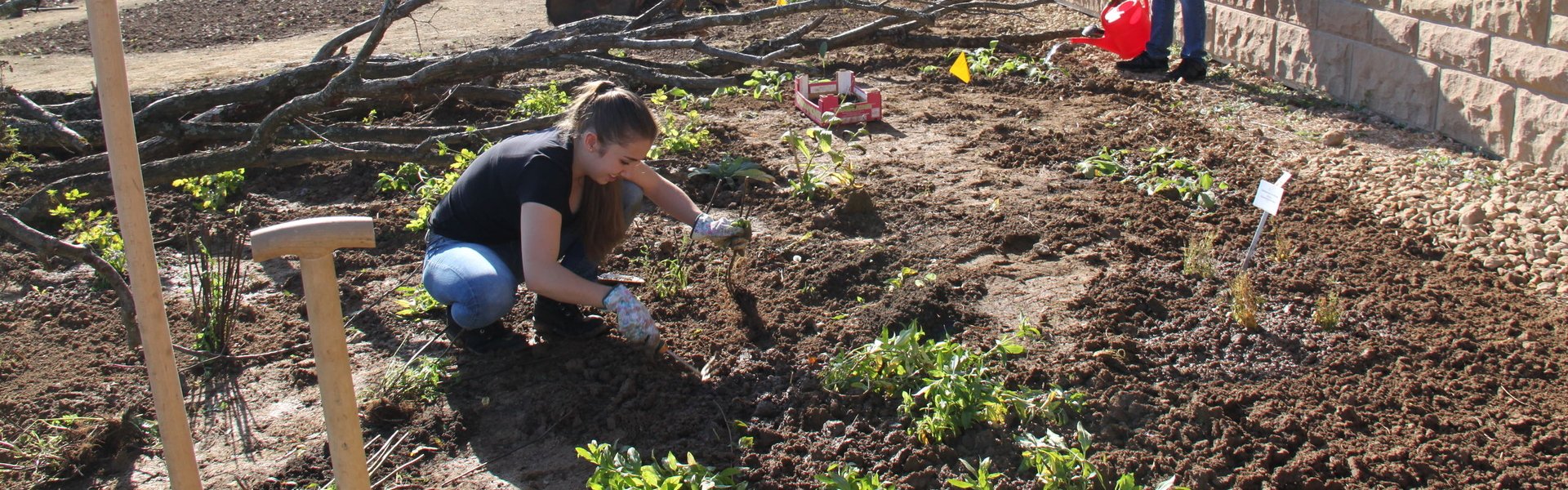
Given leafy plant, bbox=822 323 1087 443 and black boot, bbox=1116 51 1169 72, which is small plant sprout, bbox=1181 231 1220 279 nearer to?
leafy plant, bbox=822 323 1087 443

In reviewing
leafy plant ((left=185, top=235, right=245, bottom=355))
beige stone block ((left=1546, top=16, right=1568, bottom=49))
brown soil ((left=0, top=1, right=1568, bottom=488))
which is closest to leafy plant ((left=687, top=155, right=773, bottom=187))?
brown soil ((left=0, top=1, right=1568, bottom=488))

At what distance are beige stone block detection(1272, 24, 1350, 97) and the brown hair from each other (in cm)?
385

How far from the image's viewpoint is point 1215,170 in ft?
15.1

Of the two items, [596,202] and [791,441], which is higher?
[596,202]

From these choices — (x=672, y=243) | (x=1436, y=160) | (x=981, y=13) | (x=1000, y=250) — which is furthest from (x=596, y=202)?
(x=981, y=13)

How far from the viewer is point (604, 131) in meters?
3.01

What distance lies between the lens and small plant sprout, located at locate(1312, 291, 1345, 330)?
3.20 metres

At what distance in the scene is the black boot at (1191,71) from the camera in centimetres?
624

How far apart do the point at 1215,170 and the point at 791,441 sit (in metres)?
2.56

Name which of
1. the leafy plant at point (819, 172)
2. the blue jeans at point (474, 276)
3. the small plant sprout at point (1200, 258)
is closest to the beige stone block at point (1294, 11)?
the small plant sprout at point (1200, 258)

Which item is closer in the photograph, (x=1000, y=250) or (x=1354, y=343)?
(x=1354, y=343)

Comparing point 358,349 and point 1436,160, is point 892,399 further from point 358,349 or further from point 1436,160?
point 1436,160

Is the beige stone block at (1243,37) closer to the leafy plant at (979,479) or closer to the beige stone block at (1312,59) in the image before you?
the beige stone block at (1312,59)

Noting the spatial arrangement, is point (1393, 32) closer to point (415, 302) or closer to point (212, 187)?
point (415, 302)
